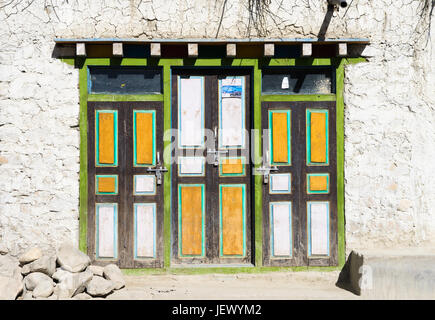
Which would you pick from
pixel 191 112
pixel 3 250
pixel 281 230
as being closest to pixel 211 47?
pixel 191 112

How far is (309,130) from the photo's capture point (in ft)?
18.0

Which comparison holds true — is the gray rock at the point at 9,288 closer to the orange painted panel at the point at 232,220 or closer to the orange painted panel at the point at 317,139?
the orange painted panel at the point at 232,220

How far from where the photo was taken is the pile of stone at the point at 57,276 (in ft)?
14.9

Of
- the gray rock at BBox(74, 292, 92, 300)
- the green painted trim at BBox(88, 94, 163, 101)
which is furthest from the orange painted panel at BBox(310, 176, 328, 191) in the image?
the gray rock at BBox(74, 292, 92, 300)

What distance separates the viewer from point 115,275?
16.3 feet

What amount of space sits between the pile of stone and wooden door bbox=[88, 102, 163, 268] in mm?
319

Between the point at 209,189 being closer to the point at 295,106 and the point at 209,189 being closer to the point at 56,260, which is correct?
the point at 295,106

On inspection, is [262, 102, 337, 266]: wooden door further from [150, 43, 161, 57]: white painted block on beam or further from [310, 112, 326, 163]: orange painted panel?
[150, 43, 161, 57]: white painted block on beam

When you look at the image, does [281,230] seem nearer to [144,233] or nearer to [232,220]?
[232,220]

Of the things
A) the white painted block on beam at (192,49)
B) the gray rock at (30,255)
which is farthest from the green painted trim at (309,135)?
the gray rock at (30,255)

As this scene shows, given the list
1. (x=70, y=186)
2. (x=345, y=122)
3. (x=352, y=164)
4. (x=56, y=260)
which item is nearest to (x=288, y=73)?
(x=345, y=122)

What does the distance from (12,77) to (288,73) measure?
3.02 metres

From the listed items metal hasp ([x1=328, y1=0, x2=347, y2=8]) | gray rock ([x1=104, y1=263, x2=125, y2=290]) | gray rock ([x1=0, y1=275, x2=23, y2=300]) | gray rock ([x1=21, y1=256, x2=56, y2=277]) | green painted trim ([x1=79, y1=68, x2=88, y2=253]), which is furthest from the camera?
green painted trim ([x1=79, y1=68, x2=88, y2=253])

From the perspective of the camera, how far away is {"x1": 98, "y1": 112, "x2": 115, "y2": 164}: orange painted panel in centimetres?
539
